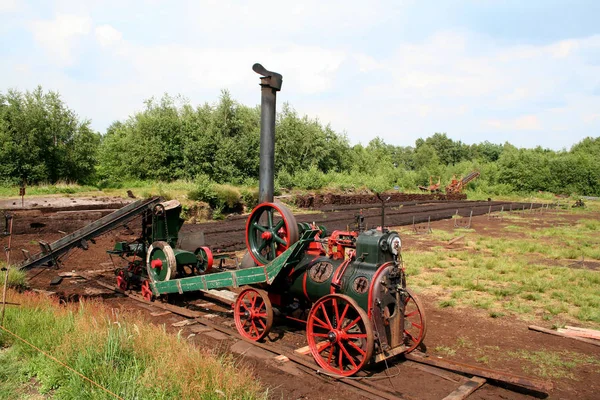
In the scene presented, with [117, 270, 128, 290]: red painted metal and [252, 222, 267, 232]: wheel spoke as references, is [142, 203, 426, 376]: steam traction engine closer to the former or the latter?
[252, 222, 267, 232]: wheel spoke

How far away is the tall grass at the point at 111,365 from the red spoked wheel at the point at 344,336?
3.90ft

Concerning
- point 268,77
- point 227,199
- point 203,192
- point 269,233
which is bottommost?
point 227,199

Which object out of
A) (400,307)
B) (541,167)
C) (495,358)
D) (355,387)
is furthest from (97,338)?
(541,167)

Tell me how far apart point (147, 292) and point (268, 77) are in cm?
485

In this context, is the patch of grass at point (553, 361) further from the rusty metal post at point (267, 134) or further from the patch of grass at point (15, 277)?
the patch of grass at point (15, 277)

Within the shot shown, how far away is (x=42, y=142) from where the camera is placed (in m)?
26.8

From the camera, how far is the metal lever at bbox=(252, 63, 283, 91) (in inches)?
316

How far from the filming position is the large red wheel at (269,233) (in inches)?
260

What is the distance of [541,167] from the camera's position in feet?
157

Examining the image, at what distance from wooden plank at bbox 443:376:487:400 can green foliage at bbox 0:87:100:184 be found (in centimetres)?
2587

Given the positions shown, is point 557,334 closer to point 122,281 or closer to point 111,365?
point 111,365

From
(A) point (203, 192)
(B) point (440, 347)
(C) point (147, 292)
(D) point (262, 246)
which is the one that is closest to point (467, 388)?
(B) point (440, 347)

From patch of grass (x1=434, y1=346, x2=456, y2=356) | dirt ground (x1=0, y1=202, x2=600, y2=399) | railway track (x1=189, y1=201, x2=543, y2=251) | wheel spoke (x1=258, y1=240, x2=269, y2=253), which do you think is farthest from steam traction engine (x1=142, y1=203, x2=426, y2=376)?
railway track (x1=189, y1=201, x2=543, y2=251)

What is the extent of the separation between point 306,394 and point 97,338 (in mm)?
2427
